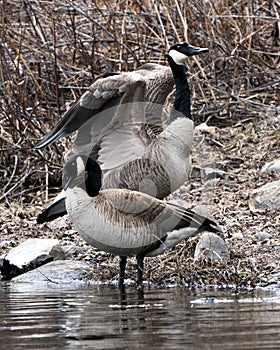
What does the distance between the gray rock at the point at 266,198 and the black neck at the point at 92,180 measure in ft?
6.23

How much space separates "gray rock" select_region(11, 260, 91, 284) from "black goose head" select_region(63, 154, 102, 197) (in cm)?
75

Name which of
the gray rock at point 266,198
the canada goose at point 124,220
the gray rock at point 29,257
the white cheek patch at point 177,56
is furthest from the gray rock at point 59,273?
the white cheek patch at point 177,56

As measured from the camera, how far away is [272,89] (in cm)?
1084

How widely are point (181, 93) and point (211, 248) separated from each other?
6.47 ft

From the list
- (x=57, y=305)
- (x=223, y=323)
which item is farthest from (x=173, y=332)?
(x=57, y=305)

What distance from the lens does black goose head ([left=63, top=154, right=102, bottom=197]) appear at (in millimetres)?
6930

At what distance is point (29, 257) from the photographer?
7723 mm

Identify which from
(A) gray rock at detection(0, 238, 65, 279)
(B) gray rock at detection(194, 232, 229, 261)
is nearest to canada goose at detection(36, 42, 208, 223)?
(A) gray rock at detection(0, 238, 65, 279)

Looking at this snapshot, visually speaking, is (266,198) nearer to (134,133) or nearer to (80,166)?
(134,133)

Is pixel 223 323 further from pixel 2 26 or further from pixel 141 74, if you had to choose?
pixel 2 26

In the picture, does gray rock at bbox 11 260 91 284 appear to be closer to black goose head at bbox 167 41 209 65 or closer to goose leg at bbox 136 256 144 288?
goose leg at bbox 136 256 144 288

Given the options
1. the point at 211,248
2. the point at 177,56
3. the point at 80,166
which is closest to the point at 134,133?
the point at 177,56

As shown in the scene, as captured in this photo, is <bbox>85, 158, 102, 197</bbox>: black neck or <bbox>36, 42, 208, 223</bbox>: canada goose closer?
<bbox>85, 158, 102, 197</bbox>: black neck

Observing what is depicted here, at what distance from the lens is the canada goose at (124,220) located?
6645 mm
